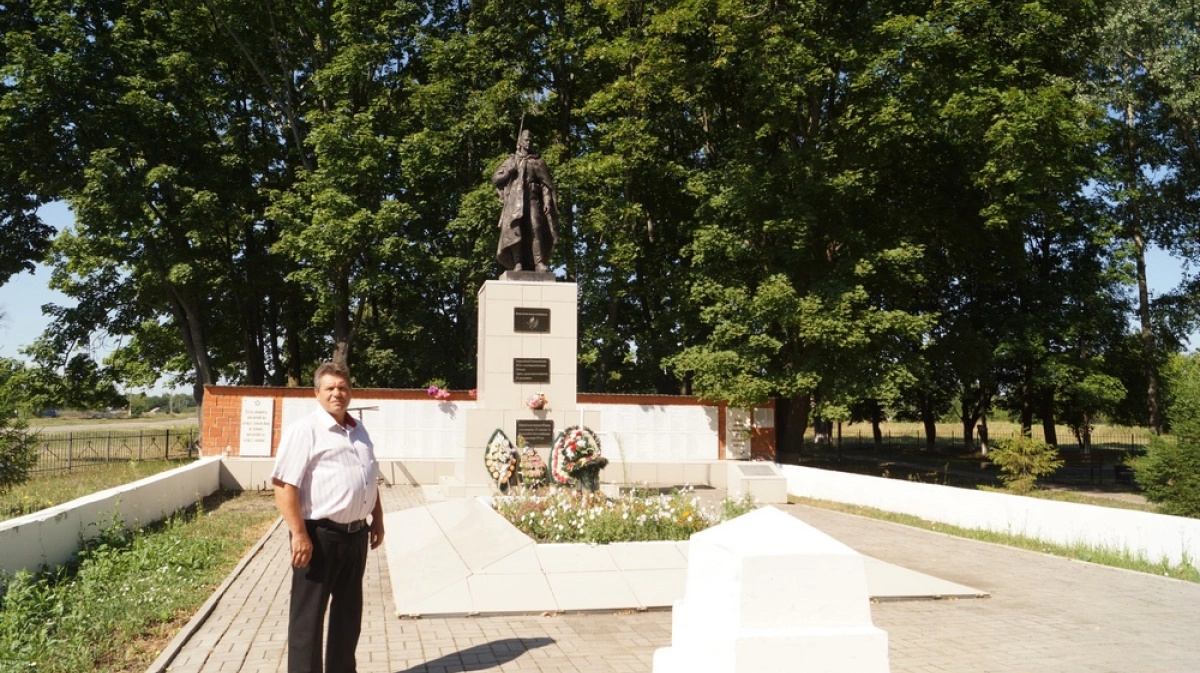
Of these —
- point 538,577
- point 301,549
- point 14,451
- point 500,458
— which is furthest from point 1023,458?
point 14,451

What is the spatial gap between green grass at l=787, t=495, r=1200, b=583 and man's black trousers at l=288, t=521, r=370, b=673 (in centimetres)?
863

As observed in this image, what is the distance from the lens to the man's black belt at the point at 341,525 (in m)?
4.56

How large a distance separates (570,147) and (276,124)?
925 cm

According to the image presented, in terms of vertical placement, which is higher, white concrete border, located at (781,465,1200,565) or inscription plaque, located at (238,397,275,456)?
inscription plaque, located at (238,397,275,456)

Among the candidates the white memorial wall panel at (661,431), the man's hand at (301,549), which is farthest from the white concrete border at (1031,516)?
the man's hand at (301,549)

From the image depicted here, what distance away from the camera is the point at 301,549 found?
4355 mm

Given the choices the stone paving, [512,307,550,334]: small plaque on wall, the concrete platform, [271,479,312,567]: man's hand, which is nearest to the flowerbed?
the concrete platform

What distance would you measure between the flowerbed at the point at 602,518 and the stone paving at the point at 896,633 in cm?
142

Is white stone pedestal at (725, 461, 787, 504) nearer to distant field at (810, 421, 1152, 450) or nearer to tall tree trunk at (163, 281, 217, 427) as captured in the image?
tall tree trunk at (163, 281, 217, 427)

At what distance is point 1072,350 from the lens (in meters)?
22.2

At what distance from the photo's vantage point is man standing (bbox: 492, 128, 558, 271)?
47.9ft

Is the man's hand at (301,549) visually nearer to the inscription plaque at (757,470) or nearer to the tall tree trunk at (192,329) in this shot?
the inscription plaque at (757,470)

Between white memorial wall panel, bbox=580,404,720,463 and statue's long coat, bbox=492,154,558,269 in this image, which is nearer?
statue's long coat, bbox=492,154,558,269

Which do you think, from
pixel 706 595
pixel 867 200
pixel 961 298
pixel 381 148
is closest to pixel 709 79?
pixel 867 200
